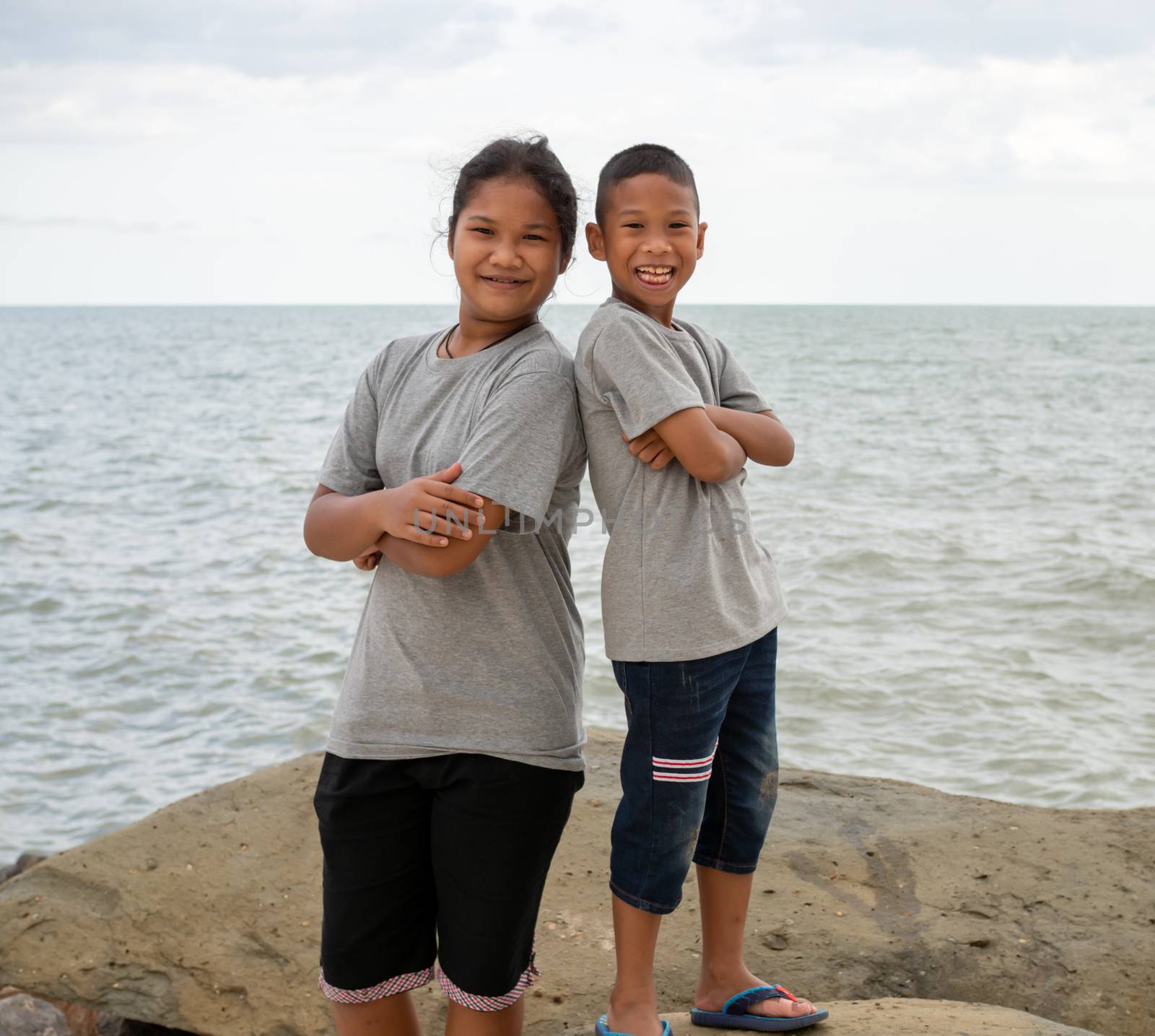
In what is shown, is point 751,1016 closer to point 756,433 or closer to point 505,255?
point 756,433

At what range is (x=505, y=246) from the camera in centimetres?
192

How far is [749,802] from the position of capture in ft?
7.31

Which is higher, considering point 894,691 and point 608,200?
point 608,200

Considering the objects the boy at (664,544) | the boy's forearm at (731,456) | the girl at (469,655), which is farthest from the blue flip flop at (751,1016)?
the boy's forearm at (731,456)

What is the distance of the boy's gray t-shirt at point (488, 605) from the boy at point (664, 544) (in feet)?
0.33

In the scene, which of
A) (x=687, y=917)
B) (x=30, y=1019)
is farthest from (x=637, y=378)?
(x=30, y=1019)

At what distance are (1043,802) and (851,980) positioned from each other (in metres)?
2.71

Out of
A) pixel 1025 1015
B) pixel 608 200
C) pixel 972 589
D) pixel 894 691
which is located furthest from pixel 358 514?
pixel 972 589

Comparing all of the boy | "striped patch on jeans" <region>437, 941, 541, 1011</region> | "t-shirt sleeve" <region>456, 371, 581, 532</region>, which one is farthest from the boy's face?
"striped patch on jeans" <region>437, 941, 541, 1011</region>

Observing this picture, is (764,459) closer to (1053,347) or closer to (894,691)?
(894,691)

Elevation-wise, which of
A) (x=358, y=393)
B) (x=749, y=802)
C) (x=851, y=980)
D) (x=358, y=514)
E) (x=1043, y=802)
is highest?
(x=358, y=393)

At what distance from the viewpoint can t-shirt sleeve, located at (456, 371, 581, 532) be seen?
1.78m

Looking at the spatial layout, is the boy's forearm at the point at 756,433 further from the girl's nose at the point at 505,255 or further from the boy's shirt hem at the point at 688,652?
the girl's nose at the point at 505,255

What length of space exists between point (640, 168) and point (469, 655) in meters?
0.91
